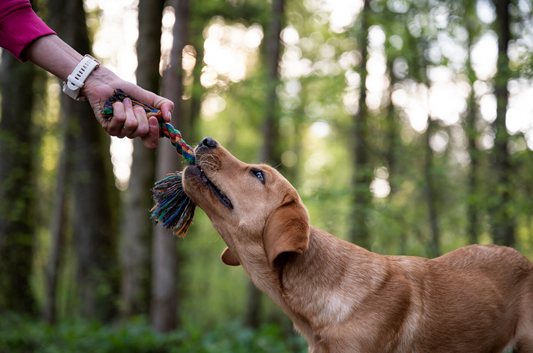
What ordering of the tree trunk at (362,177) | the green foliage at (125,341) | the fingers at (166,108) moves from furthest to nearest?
the tree trunk at (362,177) < the green foliage at (125,341) < the fingers at (166,108)

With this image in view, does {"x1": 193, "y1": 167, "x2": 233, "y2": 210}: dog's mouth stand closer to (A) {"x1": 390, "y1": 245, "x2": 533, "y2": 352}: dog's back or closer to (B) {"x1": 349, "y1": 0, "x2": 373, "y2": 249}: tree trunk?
(A) {"x1": 390, "y1": 245, "x2": 533, "y2": 352}: dog's back

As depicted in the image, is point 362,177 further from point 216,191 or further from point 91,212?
point 91,212

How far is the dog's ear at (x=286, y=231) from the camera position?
293cm

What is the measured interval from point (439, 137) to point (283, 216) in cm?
1284

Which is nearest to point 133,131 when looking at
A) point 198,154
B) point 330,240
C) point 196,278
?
point 198,154

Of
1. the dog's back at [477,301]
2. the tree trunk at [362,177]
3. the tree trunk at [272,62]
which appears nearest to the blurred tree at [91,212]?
the tree trunk at [272,62]

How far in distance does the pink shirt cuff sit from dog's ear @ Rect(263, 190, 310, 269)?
6.97 ft

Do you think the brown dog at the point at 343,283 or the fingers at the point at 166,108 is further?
the fingers at the point at 166,108

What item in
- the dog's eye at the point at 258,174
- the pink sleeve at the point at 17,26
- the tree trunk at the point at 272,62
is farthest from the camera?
the tree trunk at the point at 272,62

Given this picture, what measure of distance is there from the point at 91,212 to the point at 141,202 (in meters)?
3.13

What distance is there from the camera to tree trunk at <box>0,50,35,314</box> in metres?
9.20

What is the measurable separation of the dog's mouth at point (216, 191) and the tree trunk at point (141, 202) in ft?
19.1

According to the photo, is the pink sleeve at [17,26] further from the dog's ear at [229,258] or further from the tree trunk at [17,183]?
the tree trunk at [17,183]

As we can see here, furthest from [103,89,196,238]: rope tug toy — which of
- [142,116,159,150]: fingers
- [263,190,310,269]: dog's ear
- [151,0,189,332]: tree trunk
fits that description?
[151,0,189,332]: tree trunk
